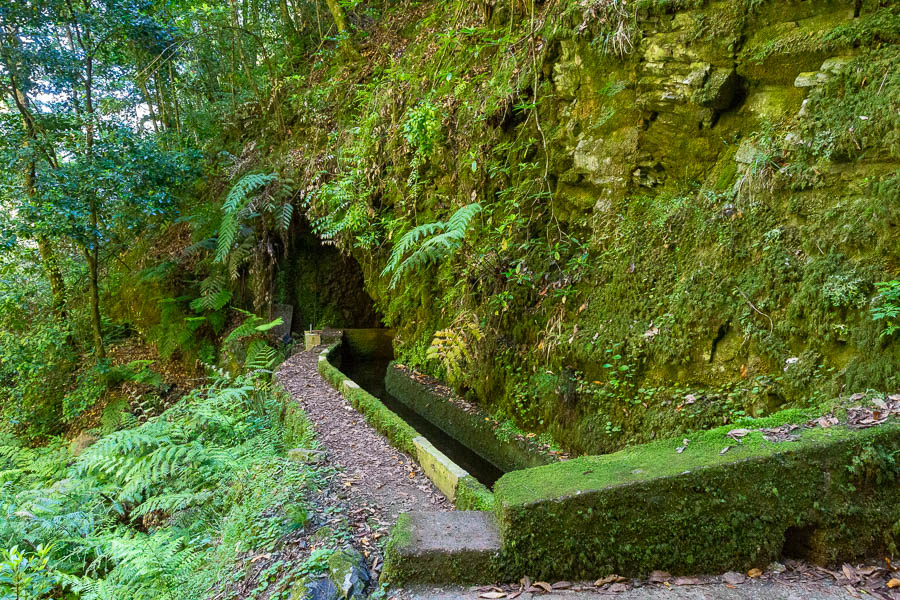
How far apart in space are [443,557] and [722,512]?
1506 millimetres

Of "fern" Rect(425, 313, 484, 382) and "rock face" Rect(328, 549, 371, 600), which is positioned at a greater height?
"fern" Rect(425, 313, 484, 382)

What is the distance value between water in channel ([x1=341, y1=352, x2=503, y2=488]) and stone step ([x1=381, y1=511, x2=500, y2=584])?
292cm

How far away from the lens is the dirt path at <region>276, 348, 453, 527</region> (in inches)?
152

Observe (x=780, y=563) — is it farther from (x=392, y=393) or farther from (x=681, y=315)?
(x=392, y=393)

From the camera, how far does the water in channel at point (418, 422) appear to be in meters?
5.70

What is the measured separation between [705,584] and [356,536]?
2157 mm

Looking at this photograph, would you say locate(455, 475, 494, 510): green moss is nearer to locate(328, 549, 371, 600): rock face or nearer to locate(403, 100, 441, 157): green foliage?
locate(328, 549, 371, 600): rock face

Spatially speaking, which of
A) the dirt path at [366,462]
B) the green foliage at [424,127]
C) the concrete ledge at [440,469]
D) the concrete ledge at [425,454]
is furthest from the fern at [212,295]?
the concrete ledge at [440,469]

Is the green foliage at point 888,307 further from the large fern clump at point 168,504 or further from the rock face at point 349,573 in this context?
the large fern clump at point 168,504

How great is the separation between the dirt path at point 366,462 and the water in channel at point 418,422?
121 centimetres

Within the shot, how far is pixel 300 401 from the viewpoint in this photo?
6520mm

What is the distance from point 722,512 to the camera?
238cm

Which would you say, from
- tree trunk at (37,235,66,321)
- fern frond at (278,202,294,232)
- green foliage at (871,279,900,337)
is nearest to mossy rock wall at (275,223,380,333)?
fern frond at (278,202,294,232)

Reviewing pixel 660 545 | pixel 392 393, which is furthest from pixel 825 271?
pixel 392 393
